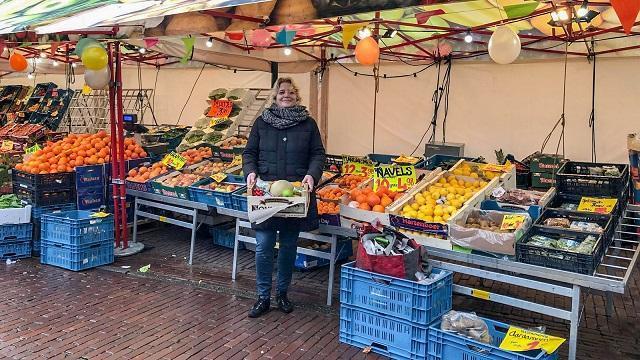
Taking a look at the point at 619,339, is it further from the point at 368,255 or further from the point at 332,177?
the point at 332,177

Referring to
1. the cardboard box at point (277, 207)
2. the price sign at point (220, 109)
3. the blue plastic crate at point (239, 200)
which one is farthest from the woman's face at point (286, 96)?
the price sign at point (220, 109)

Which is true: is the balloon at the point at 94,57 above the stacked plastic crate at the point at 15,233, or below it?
above

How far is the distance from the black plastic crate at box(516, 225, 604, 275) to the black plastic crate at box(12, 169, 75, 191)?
519 cm

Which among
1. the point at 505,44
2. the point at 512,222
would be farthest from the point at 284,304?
the point at 505,44

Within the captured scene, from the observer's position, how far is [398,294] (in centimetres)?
364

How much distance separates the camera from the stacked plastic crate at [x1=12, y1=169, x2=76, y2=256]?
6.12 m

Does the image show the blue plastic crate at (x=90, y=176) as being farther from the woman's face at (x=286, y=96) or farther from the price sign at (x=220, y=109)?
the woman's face at (x=286, y=96)

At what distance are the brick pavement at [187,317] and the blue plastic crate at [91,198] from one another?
3.03 ft

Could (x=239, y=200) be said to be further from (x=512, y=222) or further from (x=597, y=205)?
(x=597, y=205)

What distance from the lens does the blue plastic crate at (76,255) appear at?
5605 mm

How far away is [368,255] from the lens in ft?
12.5

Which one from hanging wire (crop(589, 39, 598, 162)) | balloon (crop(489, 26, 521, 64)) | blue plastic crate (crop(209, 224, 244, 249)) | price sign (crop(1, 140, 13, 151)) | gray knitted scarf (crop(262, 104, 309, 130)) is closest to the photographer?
gray knitted scarf (crop(262, 104, 309, 130))

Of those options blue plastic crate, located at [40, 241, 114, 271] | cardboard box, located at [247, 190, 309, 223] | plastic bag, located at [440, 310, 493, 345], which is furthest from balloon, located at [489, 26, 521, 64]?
blue plastic crate, located at [40, 241, 114, 271]

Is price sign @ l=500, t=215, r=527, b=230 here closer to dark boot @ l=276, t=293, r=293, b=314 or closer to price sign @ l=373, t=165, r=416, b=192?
price sign @ l=373, t=165, r=416, b=192
